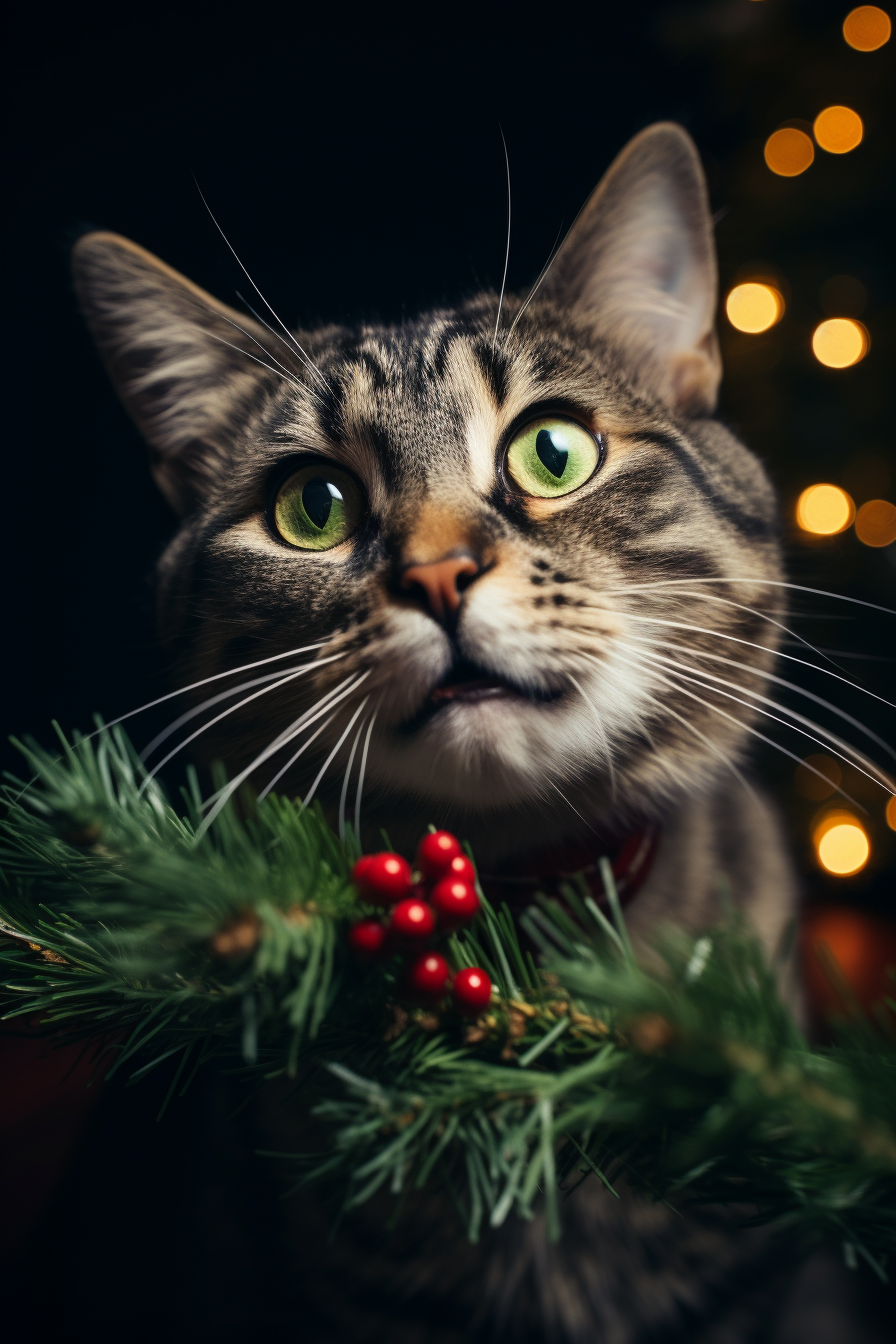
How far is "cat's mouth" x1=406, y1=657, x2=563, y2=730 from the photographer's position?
0.42m

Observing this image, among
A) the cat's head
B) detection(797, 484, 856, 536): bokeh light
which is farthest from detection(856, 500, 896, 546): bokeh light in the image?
the cat's head

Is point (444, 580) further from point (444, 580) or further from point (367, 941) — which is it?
point (367, 941)

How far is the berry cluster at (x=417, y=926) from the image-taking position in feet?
0.90

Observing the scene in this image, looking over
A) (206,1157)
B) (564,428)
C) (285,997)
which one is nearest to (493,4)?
(564,428)

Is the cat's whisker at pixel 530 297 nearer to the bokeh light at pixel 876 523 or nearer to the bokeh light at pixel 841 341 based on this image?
the bokeh light at pixel 841 341

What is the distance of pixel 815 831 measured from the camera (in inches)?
39.2

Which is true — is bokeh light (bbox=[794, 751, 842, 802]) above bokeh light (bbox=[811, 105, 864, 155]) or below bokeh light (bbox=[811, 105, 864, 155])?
below

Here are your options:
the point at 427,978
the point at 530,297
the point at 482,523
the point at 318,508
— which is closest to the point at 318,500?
the point at 318,508

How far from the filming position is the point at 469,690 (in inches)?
16.5

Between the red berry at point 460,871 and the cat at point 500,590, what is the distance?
121 mm

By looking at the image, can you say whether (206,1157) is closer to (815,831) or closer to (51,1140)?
(51,1140)

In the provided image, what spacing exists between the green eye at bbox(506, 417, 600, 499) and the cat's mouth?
15 cm

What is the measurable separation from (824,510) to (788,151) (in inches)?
14.8

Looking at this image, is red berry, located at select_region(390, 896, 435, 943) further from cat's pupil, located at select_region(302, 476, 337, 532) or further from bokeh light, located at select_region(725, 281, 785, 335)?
bokeh light, located at select_region(725, 281, 785, 335)
